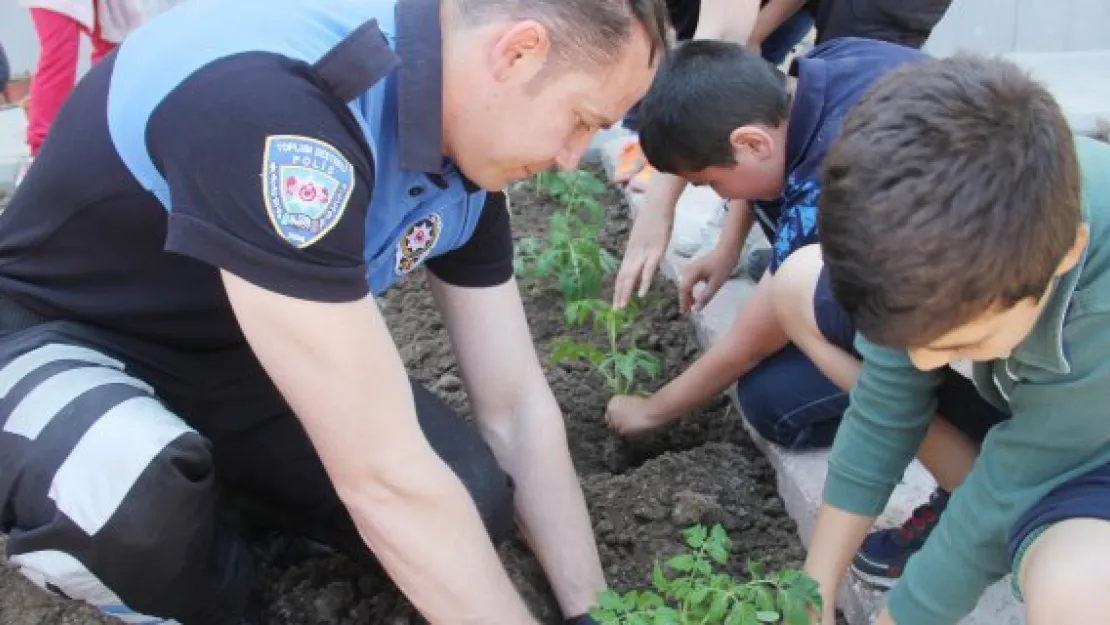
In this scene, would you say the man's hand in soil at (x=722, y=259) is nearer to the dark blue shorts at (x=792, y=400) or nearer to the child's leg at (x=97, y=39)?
the dark blue shorts at (x=792, y=400)

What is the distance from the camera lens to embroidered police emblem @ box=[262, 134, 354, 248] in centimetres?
141

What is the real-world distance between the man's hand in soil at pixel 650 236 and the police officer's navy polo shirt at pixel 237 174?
0.71 m

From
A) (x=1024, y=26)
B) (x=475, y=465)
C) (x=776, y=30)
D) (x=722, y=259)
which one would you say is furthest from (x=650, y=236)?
(x=1024, y=26)

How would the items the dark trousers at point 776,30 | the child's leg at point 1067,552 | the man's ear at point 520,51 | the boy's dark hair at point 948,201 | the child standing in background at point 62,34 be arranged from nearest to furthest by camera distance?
the boy's dark hair at point 948,201
the child's leg at point 1067,552
the man's ear at point 520,51
the dark trousers at point 776,30
the child standing in background at point 62,34

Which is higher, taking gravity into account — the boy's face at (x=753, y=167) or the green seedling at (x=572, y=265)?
the boy's face at (x=753, y=167)

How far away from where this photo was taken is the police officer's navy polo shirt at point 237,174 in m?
1.42

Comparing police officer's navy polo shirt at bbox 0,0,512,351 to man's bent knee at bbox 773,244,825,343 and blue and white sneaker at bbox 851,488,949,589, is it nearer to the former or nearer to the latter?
man's bent knee at bbox 773,244,825,343

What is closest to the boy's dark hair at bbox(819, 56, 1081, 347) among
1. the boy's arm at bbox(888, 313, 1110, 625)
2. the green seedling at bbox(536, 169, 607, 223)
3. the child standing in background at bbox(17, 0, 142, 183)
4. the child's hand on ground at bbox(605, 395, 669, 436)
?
the boy's arm at bbox(888, 313, 1110, 625)

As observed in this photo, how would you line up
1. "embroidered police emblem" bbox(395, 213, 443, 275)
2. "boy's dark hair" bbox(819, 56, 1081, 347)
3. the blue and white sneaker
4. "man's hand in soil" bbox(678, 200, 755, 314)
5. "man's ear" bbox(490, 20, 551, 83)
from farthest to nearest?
1. "man's hand in soil" bbox(678, 200, 755, 314)
2. the blue and white sneaker
3. "embroidered police emblem" bbox(395, 213, 443, 275)
4. "man's ear" bbox(490, 20, 551, 83)
5. "boy's dark hair" bbox(819, 56, 1081, 347)

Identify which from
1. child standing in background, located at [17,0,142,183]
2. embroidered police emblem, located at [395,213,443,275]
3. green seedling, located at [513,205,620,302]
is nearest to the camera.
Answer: embroidered police emblem, located at [395,213,443,275]

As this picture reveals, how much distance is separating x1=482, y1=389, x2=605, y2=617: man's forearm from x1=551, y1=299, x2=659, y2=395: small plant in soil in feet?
1.44

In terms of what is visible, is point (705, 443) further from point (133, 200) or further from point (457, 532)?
point (133, 200)

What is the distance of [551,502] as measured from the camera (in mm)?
2061

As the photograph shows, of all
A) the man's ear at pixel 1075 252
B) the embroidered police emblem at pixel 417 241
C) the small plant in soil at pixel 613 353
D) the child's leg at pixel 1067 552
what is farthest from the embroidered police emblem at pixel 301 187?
the small plant in soil at pixel 613 353
